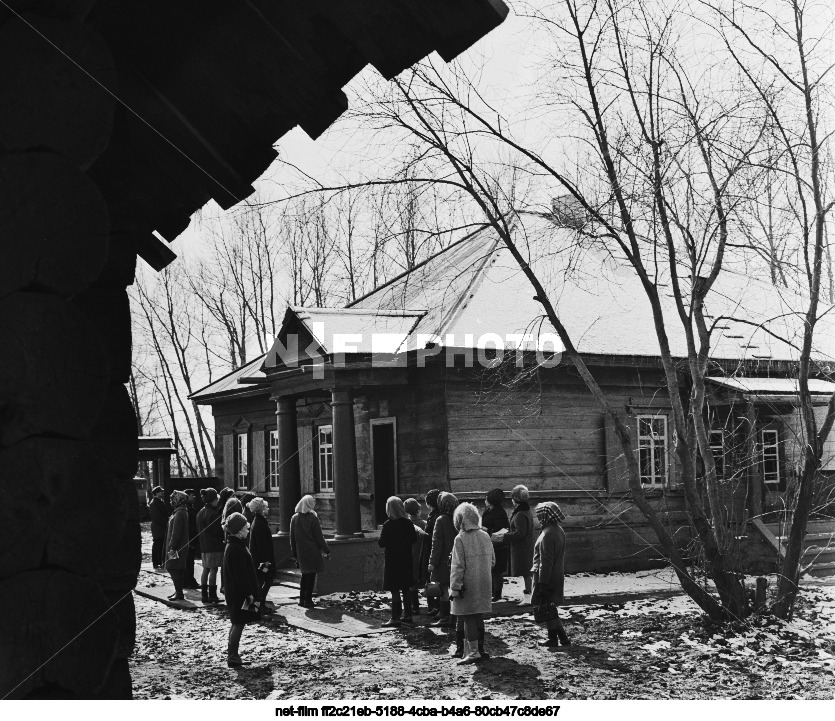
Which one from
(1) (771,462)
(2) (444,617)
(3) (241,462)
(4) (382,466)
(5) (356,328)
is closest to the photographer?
(2) (444,617)

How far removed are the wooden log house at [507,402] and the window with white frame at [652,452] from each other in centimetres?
4

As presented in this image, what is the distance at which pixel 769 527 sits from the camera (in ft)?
58.1

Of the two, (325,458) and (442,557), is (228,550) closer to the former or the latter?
(442,557)

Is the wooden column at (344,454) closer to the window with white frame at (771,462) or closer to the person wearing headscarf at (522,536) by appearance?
the person wearing headscarf at (522,536)

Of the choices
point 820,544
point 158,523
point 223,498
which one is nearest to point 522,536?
point 223,498

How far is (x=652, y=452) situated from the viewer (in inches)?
741

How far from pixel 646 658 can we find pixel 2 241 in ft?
27.1

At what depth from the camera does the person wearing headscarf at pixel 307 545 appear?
1310 centimetres

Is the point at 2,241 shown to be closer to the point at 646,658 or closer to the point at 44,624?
the point at 44,624

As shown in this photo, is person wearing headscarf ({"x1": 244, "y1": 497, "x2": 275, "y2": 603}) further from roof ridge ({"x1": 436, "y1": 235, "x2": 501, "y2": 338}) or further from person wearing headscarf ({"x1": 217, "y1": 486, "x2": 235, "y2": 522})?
roof ridge ({"x1": 436, "y1": 235, "x2": 501, "y2": 338})

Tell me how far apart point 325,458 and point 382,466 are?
8.57 feet

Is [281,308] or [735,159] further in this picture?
[281,308]

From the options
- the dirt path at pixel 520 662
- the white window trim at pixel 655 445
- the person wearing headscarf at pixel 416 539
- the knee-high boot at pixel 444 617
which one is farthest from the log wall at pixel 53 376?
the white window trim at pixel 655 445
